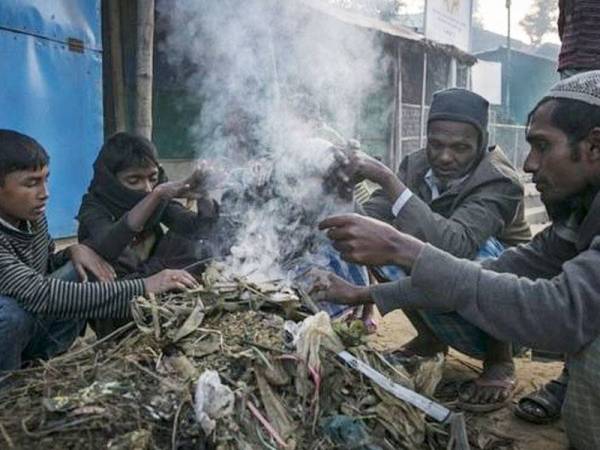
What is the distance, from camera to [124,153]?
383cm

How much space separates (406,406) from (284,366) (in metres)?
0.52

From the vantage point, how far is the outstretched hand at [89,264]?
3.32 m

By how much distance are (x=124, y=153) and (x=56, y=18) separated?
2.50 m

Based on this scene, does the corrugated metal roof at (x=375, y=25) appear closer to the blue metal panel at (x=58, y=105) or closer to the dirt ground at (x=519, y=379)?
the blue metal panel at (x=58, y=105)

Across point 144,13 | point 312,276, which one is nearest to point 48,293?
point 312,276

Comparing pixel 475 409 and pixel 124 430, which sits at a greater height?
pixel 124 430

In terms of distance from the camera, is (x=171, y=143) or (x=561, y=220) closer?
(x=561, y=220)

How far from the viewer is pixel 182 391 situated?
216cm

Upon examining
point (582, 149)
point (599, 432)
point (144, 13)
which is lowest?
point (599, 432)

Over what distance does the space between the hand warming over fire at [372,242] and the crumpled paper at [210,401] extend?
761 mm

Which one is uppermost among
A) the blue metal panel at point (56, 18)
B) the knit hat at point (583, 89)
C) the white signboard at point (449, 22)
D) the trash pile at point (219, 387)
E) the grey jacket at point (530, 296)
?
the white signboard at point (449, 22)

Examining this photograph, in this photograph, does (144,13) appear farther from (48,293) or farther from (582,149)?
(582,149)

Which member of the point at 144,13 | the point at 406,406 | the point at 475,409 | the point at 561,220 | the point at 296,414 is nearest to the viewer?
the point at 296,414

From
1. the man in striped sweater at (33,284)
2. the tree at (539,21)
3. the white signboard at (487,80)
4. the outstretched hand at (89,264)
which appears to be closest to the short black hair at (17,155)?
the man in striped sweater at (33,284)
